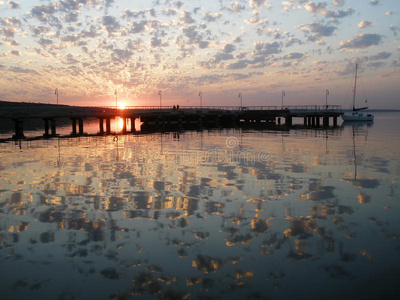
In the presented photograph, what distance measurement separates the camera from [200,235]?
32.5 feet

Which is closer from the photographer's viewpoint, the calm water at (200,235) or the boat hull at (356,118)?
the calm water at (200,235)

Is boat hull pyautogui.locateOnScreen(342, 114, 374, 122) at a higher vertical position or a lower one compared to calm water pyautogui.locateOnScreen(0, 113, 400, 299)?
higher

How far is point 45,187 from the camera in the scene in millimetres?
15922

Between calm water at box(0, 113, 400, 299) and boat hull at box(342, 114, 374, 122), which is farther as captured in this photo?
boat hull at box(342, 114, 374, 122)

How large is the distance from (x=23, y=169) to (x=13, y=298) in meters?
15.7

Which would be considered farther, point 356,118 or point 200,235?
point 356,118

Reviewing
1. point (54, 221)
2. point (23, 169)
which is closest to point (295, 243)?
point (54, 221)

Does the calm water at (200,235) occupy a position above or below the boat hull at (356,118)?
below

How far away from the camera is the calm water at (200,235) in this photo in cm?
721

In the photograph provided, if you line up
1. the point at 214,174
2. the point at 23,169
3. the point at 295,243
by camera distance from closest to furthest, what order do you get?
1. the point at 295,243
2. the point at 214,174
3. the point at 23,169

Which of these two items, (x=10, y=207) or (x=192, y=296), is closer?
(x=192, y=296)

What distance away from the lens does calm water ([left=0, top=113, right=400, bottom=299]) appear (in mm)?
7215

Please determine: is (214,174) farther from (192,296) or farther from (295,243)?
(192,296)

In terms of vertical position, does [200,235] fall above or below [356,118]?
below
